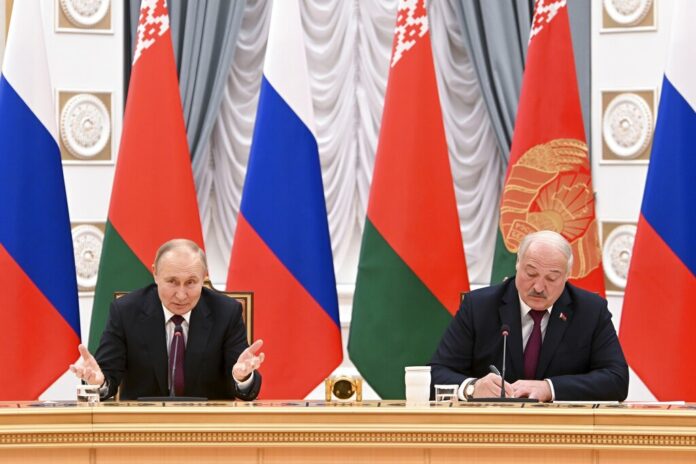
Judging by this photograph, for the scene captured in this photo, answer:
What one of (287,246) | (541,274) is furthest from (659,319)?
(287,246)

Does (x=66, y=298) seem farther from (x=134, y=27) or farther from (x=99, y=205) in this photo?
(x=134, y=27)

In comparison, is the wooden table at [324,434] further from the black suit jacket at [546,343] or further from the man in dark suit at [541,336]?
the black suit jacket at [546,343]

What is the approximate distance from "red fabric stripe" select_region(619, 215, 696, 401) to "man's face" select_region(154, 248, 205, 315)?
2.14m

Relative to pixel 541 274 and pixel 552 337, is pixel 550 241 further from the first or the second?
pixel 552 337

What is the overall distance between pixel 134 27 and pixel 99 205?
1142mm

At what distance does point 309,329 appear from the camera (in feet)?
17.8

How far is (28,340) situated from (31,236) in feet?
1.53

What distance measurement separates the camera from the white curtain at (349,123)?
24.8 ft

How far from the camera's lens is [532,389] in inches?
142

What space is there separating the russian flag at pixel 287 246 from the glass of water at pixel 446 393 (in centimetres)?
192

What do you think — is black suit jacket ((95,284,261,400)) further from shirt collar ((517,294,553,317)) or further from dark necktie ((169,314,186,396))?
shirt collar ((517,294,553,317))

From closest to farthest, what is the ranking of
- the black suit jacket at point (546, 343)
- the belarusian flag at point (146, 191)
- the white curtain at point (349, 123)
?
the black suit jacket at point (546, 343), the belarusian flag at point (146, 191), the white curtain at point (349, 123)

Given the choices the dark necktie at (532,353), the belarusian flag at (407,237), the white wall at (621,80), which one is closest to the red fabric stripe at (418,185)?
the belarusian flag at (407,237)

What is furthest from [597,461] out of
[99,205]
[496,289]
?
[99,205]
